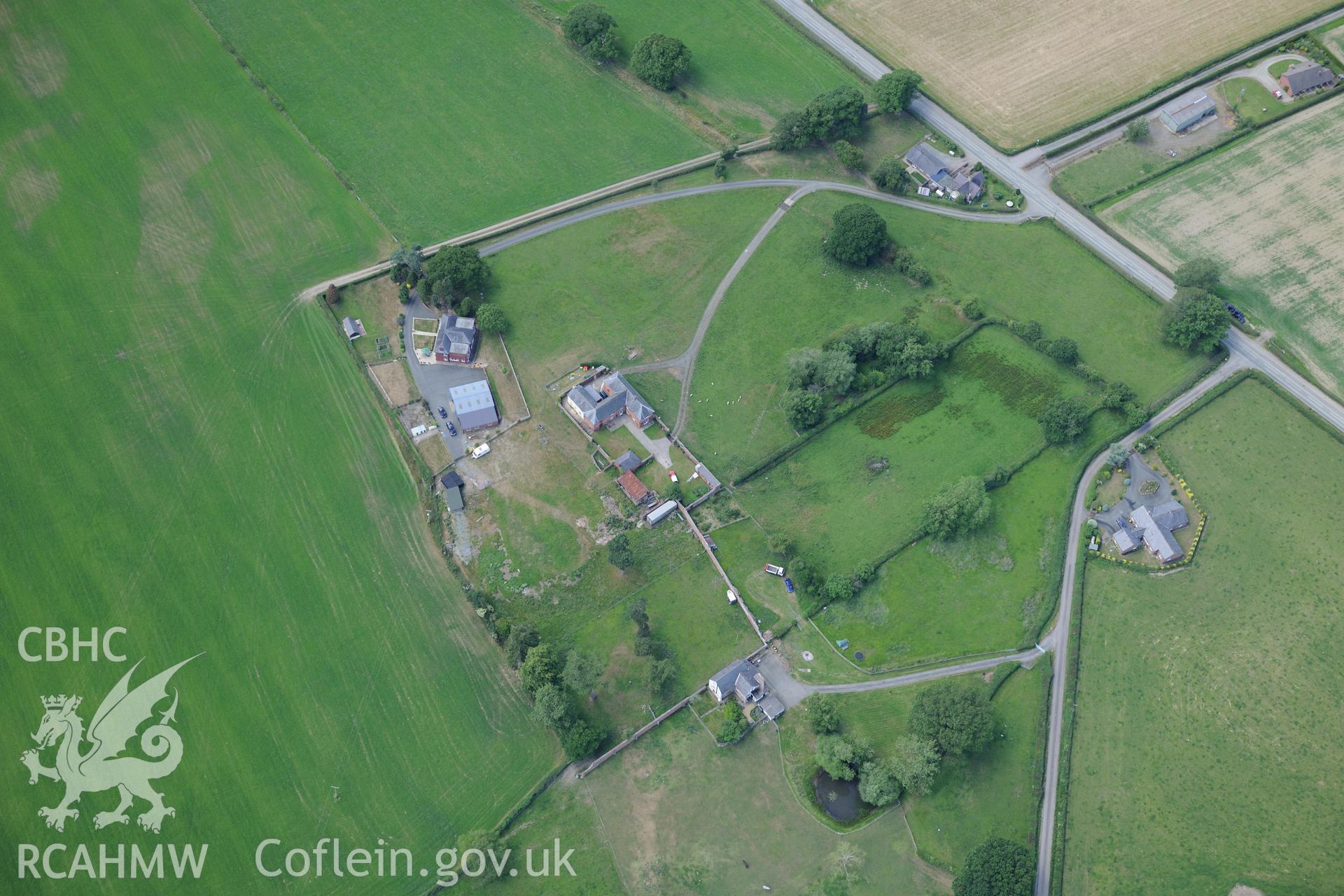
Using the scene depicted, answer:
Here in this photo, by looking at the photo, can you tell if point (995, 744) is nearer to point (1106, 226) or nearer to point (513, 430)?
point (513, 430)

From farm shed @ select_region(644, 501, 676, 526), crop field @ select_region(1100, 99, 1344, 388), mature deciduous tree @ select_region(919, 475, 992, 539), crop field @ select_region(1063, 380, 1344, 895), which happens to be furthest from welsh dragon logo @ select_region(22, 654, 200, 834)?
crop field @ select_region(1100, 99, 1344, 388)

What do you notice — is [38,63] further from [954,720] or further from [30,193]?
[954,720]

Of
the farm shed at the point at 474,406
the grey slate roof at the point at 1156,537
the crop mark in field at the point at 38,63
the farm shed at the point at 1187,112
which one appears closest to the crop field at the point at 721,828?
the farm shed at the point at 474,406

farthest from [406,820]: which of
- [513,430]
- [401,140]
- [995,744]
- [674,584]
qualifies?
[401,140]

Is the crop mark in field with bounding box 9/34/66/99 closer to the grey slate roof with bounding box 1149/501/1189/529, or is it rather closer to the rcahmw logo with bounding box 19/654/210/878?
the rcahmw logo with bounding box 19/654/210/878

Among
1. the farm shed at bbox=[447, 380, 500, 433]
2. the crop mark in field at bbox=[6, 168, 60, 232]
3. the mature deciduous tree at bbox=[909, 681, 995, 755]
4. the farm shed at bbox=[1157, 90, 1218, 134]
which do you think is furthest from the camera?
the farm shed at bbox=[1157, 90, 1218, 134]

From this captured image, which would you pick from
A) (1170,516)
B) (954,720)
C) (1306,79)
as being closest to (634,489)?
(954,720)
